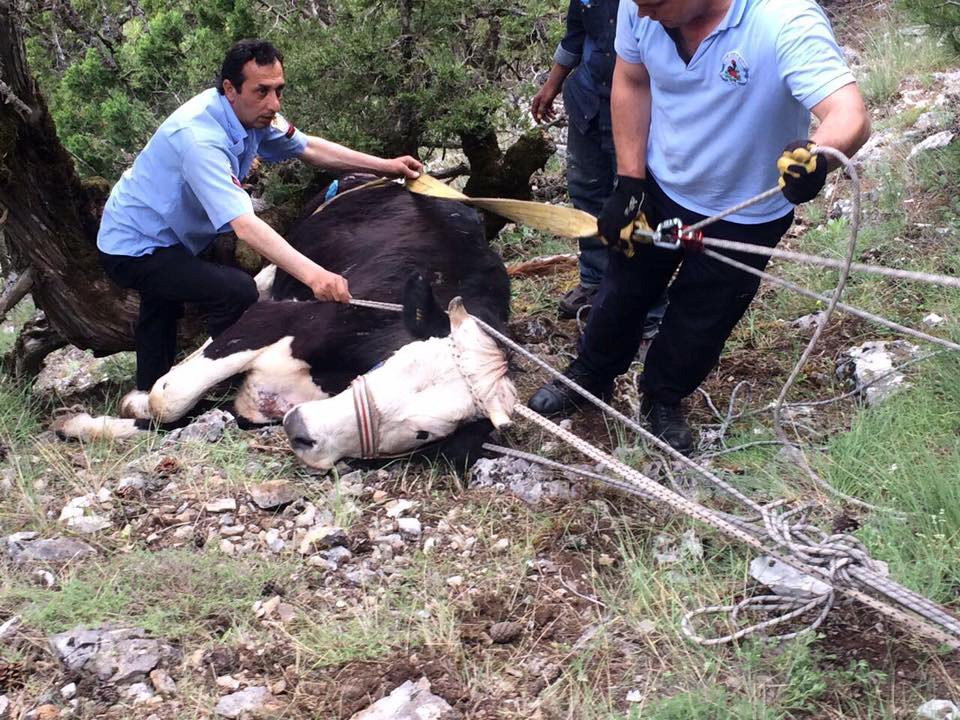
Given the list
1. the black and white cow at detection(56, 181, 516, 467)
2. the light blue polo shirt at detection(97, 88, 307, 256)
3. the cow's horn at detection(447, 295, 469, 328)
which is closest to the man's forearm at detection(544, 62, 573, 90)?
the black and white cow at detection(56, 181, 516, 467)

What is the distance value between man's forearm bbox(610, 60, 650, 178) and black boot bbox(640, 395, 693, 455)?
989mm

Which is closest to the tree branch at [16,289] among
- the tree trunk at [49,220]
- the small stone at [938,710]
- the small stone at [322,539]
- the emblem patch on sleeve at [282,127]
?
Answer: the tree trunk at [49,220]

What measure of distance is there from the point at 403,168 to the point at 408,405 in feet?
Result: 5.42

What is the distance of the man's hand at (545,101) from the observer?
5106 mm

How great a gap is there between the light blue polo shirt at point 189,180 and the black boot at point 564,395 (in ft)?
4.81

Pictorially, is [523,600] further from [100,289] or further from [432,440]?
[100,289]

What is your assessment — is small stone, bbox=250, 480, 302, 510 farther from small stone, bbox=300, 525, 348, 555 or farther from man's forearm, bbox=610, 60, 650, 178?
man's forearm, bbox=610, 60, 650, 178

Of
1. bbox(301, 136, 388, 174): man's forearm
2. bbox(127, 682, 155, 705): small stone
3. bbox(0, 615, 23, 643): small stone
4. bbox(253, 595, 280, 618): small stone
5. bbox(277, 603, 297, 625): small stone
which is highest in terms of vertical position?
bbox(301, 136, 388, 174): man's forearm

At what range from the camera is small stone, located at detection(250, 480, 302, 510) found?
355 centimetres

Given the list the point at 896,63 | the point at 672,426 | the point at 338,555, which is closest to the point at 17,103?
the point at 338,555

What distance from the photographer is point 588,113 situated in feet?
15.0

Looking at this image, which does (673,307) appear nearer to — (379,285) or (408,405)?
(408,405)

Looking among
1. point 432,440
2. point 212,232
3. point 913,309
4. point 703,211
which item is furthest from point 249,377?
point 913,309

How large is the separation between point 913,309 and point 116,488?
12.1ft
